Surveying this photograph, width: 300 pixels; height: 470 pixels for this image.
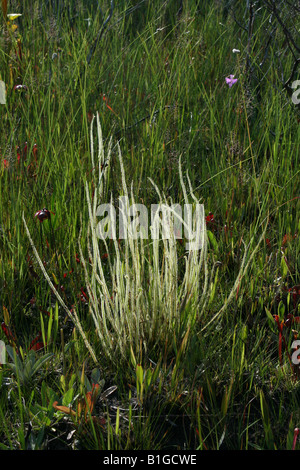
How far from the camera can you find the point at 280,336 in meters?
1.64

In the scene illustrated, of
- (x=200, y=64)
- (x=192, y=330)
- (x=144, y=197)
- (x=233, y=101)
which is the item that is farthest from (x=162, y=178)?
(x=200, y=64)

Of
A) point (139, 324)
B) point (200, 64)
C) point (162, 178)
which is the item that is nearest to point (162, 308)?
point (139, 324)

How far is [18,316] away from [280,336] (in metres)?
0.90

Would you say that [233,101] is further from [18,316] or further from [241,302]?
[18,316]

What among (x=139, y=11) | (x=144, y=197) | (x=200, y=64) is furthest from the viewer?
(x=139, y=11)

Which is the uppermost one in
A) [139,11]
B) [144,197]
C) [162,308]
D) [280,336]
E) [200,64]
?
[139,11]

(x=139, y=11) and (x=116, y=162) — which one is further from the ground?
(x=139, y=11)

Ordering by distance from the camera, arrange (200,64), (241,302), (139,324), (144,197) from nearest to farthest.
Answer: (139,324)
(241,302)
(144,197)
(200,64)

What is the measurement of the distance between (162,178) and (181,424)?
1.26m

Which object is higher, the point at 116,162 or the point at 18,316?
the point at 116,162
